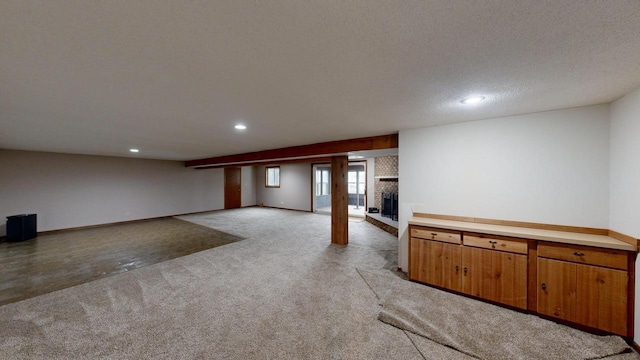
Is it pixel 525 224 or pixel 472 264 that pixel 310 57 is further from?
pixel 525 224

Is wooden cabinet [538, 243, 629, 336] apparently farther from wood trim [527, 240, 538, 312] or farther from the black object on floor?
the black object on floor

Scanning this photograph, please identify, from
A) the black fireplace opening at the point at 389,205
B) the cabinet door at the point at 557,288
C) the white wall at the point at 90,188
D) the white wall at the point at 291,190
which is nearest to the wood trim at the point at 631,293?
the cabinet door at the point at 557,288

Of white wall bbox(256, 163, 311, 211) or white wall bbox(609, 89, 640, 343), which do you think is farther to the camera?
white wall bbox(256, 163, 311, 211)

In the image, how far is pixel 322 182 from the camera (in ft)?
34.8

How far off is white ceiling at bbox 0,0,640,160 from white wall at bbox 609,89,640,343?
0.68 ft

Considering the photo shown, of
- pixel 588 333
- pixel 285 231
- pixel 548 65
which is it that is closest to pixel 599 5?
pixel 548 65

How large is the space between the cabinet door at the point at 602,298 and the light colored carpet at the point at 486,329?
0.37 ft

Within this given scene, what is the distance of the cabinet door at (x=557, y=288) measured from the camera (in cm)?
209

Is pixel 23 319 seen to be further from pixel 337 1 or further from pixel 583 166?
pixel 583 166

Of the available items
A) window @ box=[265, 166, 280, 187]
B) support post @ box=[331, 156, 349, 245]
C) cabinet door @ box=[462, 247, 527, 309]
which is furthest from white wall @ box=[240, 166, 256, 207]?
cabinet door @ box=[462, 247, 527, 309]

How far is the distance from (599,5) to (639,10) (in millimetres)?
224

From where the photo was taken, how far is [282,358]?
67.6 inches

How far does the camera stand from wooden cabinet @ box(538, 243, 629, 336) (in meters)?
1.93

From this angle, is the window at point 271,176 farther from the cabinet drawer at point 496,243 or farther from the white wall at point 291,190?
the cabinet drawer at point 496,243
